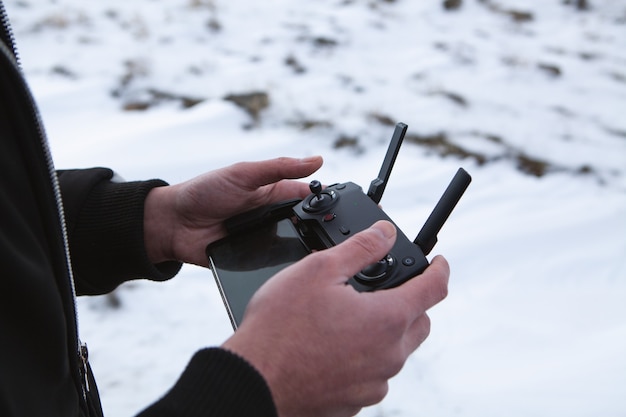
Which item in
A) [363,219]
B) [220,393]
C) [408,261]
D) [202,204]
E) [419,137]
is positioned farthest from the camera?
[419,137]

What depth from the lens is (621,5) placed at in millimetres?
2969

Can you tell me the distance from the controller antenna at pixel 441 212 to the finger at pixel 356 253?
0.12 metres

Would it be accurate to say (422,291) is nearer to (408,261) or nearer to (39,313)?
(408,261)

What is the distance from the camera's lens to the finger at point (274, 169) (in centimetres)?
96

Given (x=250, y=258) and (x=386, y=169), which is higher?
(x=386, y=169)

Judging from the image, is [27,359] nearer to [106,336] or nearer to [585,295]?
[106,336]

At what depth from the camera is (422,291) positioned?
69 cm

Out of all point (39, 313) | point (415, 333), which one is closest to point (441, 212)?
point (415, 333)

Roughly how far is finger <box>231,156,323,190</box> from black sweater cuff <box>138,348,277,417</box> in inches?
17.8

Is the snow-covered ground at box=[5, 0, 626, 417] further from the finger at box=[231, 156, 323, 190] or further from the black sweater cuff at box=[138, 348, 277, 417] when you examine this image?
the black sweater cuff at box=[138, 348, 277, 417]

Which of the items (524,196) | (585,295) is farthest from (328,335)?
(524,196)

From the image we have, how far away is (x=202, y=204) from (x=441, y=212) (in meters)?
0.43

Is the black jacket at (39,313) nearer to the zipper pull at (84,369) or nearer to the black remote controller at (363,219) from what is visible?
the zipper pull at (84,369)

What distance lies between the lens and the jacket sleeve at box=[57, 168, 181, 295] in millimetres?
916
